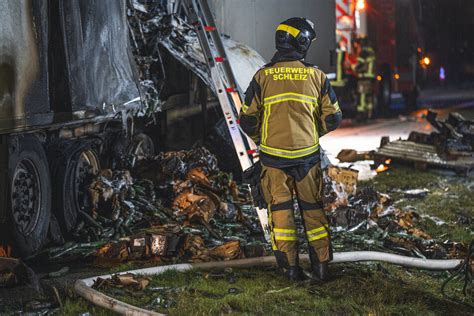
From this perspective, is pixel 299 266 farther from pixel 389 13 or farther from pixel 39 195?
pixel 389 13

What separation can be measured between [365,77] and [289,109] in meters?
15.1

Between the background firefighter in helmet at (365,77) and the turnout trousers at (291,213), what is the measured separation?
1440cm

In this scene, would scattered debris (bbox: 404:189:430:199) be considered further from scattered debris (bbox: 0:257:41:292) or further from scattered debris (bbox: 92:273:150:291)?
scattered debris (bbox: 0:257:41:292)

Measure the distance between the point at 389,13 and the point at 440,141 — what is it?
36.8 feet

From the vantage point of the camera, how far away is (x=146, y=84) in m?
8.84

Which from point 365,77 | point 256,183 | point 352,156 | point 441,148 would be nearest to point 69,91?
point 256,183

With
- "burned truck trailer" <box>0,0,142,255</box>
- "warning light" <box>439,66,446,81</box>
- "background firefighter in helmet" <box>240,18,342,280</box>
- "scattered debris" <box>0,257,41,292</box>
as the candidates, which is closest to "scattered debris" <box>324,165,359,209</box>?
"burned truck trailer" <box>0,0,142,255</box>

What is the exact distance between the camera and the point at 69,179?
298 inches

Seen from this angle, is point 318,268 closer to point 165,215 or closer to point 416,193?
point 165,215

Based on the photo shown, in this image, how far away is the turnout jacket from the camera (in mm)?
5758

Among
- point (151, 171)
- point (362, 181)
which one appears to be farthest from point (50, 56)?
point (362, 181)

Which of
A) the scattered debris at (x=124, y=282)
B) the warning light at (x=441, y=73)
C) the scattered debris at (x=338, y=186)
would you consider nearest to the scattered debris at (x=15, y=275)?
the scattered debris at (x=124, y=282)

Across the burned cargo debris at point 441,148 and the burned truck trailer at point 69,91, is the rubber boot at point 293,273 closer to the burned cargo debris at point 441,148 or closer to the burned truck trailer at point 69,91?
the burned truck trailer at point 69,91

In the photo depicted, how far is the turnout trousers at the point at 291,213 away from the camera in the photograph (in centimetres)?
580
